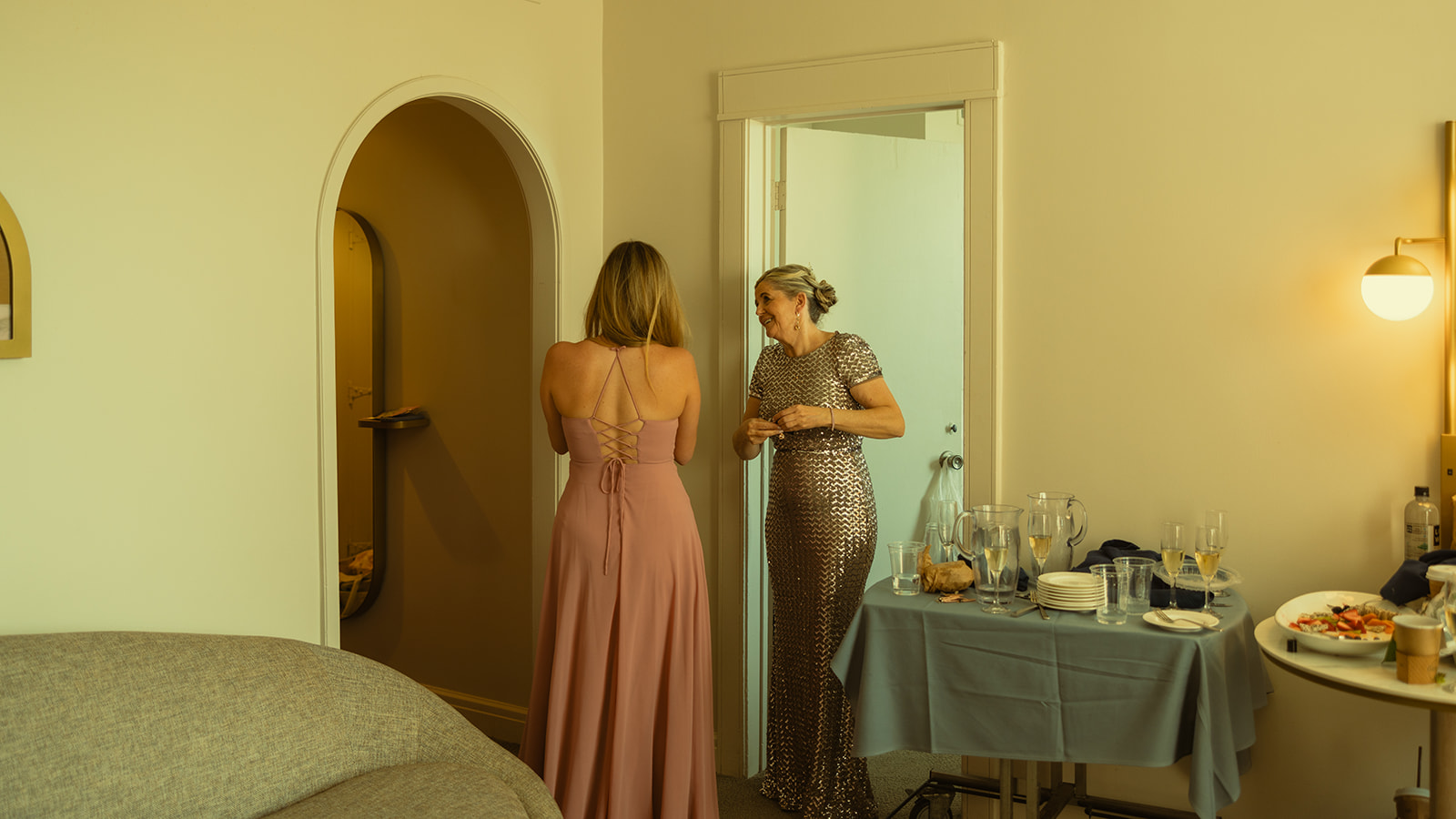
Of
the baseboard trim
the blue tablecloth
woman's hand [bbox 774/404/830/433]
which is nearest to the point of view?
the blue tablecloth

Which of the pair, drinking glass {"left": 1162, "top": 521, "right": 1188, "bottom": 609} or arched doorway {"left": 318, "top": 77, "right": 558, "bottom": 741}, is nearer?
drinking glass {"left": 1162, "top": 521, "right": 1188, "bottom": 609}

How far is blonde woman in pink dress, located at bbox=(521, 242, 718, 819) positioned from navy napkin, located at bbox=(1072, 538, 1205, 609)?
1135 millimetres

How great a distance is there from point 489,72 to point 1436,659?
2.92m

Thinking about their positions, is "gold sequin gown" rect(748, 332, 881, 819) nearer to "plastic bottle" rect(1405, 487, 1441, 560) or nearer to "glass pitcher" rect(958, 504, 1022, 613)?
"glass pitcher" rect(958, 504, 1022, 613)

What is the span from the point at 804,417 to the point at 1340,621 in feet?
4.92

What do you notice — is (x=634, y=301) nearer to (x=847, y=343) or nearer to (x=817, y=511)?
(x=847, y=343)

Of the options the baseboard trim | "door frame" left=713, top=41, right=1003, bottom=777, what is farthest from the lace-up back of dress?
the baseboard trim

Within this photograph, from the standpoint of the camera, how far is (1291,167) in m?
2.87

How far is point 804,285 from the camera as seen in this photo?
3.29m

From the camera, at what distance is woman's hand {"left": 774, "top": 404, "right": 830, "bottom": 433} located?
3156mm

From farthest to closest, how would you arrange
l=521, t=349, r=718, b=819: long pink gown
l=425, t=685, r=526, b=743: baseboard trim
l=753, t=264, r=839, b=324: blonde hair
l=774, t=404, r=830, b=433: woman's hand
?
l=425, t=685, r=526, b=743: baseboard trim
l=753, t=264, r=839, b=324: blonde hair
l=774, t=404, r=830, b=433: woman's hand
l=521, t=349, r=718, b=819: long pink gown

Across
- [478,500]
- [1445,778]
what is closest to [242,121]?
[478,500]

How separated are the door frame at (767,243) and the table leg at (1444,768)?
4.27 ft

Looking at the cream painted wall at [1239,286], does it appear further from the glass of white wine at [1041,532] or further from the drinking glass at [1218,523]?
the glass of white wine at [1041,532]
